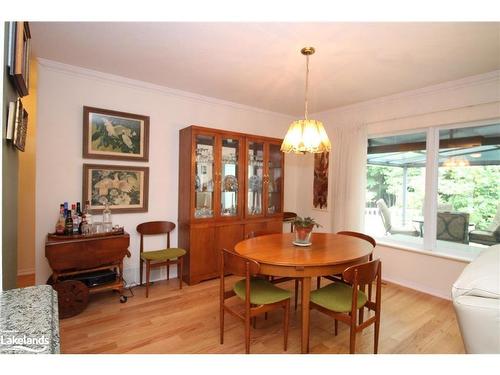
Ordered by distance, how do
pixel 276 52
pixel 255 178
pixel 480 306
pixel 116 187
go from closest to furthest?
1. pixel 480 306
2. pixel 276 52
3. pixel 116 187
4. pixel 255 178

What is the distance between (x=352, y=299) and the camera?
1.73m

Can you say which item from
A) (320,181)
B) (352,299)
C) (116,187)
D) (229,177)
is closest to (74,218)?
(116,187)

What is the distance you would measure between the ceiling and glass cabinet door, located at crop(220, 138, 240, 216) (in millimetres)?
760

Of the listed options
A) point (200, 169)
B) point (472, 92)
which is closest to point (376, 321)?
point (200, 169)

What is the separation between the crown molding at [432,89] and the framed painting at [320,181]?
2.64 ft

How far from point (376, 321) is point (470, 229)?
203cm


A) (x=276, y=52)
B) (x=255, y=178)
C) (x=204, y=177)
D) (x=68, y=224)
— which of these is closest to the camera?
(x=276, y=52)

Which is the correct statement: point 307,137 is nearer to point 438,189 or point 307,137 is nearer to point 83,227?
point 438,189

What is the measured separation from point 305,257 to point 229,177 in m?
1.88

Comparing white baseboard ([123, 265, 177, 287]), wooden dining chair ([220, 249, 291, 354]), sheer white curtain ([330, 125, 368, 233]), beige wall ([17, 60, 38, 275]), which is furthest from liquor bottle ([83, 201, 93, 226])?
sheer white curtain ([330, 125, 368, 233])

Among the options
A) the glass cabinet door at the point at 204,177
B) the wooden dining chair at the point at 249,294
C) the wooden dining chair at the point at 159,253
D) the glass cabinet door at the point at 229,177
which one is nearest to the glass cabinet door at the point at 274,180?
the glass cabinet door at the point at 229,177

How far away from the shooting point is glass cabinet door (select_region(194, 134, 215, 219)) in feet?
10.8

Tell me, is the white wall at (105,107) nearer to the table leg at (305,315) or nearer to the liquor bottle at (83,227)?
the liquor bottle at (83,227)

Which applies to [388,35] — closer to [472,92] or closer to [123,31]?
[472,92]
